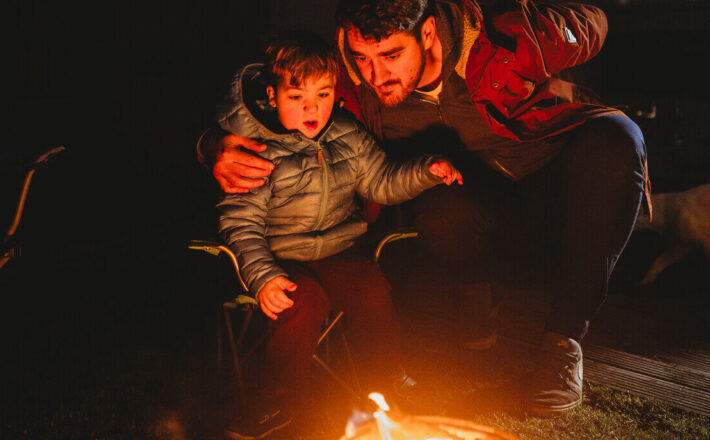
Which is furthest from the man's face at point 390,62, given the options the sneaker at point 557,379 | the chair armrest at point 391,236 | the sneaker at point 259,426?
the sneaker at point 259,426

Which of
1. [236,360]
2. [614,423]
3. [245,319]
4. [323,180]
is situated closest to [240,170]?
[323,180]

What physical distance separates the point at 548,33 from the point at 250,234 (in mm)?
1645

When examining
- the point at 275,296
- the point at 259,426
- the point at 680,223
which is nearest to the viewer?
the point at 275,296

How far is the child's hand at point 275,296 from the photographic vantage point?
6.58ft

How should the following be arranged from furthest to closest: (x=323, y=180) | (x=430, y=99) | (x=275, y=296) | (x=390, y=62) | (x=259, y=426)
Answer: (x=430, y=99) < (x=390, y=62) < (x=323, y=180) < (x=259, y=426) < (x=275, y=296)

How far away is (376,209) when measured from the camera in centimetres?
272

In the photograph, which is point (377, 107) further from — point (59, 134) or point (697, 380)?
point (59, 134)

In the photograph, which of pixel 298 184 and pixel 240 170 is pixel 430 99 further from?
pixel 240 170

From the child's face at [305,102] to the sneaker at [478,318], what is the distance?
4.09 feet

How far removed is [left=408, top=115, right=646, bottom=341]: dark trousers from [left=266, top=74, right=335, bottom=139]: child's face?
79 centimetres

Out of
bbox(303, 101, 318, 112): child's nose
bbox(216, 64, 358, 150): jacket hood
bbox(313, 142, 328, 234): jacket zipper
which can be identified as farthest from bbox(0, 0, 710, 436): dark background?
bbox(303, 101, 318, 112): child's nose

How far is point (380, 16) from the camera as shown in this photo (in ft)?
7.71

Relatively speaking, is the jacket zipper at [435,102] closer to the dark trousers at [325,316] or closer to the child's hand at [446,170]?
the child's hand at [446,170]

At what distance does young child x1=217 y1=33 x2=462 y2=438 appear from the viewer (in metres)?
2.14
